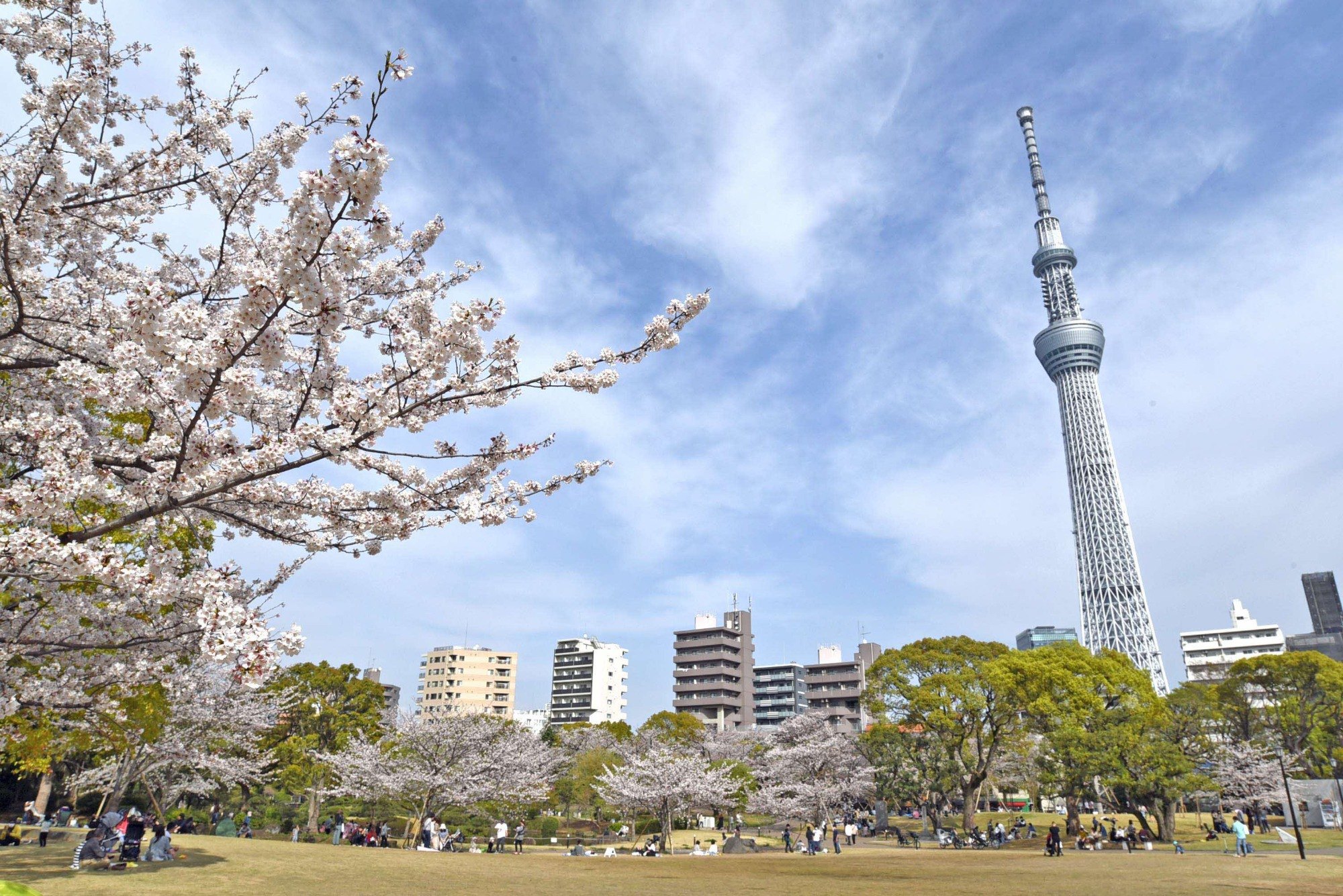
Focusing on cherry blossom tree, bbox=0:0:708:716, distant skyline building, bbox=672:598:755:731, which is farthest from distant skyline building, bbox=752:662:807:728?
cherry blossom tree, bbox=0:0:708:716

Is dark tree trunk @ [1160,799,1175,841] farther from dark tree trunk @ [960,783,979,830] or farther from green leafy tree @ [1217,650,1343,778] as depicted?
green leafy tree @ [1217,650,1343,778]

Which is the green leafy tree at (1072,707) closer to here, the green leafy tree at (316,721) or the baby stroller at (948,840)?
the baby stroller at (948,840)

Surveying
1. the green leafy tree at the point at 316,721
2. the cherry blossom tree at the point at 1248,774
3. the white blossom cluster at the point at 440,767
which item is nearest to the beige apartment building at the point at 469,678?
the green leafy tree at the point at 316,721

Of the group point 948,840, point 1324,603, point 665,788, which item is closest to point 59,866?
point 665,788

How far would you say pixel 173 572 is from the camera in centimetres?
651

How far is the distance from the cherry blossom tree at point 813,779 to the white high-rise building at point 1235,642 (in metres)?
83.9

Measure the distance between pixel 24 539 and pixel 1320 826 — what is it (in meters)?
48.5

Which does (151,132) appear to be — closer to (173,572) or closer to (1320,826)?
(173,572)

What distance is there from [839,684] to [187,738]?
3084 inches

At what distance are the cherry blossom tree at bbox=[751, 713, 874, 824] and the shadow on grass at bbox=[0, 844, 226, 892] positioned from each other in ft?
85.0

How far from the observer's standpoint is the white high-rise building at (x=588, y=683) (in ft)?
352

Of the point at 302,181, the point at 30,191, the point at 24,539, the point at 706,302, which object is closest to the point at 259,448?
the point at 24,539

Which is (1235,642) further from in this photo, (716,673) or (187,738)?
(187,738)

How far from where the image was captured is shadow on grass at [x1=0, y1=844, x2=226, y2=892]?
12.4 metres
